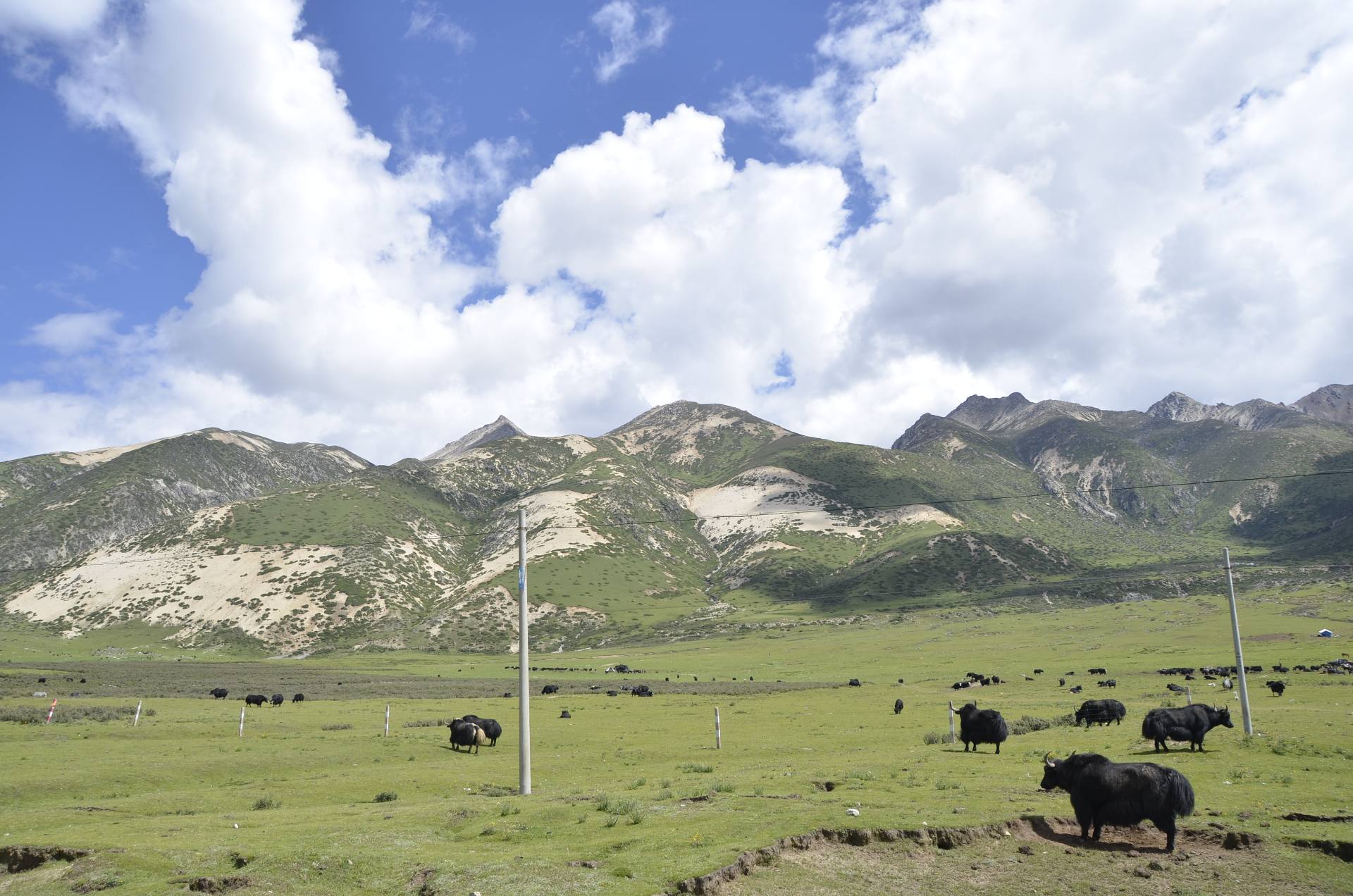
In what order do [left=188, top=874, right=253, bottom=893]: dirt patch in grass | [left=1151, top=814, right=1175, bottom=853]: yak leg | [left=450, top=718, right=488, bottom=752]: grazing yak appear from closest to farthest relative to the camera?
[left=188, top=874, right=253, bottom=893]: dirt patch in grass → [left=1151, top=814, right=1175, bottom=853]: yak leg → [left=450, top=718, right=488, bottom=752]: grazing yak

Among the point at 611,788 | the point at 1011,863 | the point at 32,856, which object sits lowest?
the point at 611,788

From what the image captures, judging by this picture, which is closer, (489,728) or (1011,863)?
(1011,863)

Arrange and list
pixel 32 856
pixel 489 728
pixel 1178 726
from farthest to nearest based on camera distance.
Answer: pixel 489 728
pixel 1178 726
pixel 32 856

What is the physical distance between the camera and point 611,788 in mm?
26344

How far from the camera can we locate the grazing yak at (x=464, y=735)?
39656mm

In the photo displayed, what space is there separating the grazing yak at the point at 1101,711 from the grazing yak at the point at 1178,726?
977 cm

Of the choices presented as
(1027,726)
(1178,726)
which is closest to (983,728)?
(1178,726)

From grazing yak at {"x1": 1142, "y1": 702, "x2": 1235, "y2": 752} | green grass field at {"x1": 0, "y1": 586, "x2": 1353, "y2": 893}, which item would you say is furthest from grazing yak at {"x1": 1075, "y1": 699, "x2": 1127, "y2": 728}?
grazing yak at {"x1": 1142, "y1": 702, "x2": 1235, "y2": 752}

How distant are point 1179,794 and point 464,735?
32.4 metres

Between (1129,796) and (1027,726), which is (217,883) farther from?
(1027,726)

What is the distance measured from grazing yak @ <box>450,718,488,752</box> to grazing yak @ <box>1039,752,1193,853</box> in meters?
29.9

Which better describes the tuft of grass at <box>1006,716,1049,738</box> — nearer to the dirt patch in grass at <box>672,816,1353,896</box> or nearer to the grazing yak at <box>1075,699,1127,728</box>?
the grazing yak at <box>1075,699,1127,728</box>

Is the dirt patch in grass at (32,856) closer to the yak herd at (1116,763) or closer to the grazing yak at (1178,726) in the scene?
the yak herd at (1116,763)

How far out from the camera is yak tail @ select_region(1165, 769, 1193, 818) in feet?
55.9
